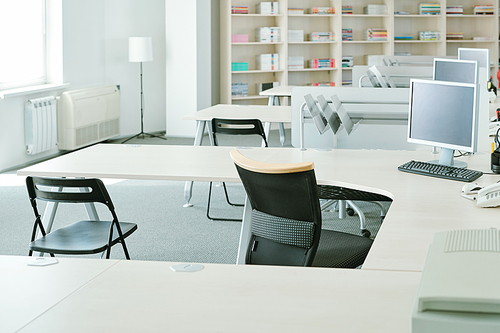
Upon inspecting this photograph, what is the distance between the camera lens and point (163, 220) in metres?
4.23

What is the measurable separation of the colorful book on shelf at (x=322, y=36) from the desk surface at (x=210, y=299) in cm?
756

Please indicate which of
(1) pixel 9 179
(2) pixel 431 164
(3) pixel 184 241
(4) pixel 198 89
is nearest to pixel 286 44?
(4) pixel 198 89

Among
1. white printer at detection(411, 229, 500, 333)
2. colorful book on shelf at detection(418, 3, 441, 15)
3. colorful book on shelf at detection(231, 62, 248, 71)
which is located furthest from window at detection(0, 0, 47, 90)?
white printer at detection(411, 229, 500, 333)

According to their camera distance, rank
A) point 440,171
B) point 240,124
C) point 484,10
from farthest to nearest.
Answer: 1. point 484,10
2. point 240,124
3. point 440,171

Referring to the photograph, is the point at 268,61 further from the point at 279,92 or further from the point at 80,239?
the point at 80,239

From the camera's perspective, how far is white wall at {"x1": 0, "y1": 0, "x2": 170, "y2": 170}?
5824 mm

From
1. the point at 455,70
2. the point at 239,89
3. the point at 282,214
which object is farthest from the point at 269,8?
the point at 282,214

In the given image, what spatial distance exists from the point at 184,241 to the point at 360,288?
2592 mm

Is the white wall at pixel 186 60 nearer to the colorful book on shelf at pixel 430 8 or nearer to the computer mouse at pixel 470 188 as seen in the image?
the colorful book on shelf at pixel 430 8

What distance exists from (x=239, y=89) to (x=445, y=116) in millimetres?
5938

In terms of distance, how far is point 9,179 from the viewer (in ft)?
17.6

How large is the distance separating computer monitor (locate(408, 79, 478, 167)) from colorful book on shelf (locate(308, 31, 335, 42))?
6043 mm

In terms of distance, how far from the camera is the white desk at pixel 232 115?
4526mm

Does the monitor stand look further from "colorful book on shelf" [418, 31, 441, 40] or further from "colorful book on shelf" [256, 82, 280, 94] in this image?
"colorful book on shelf" [418, 31, 441, 40]
